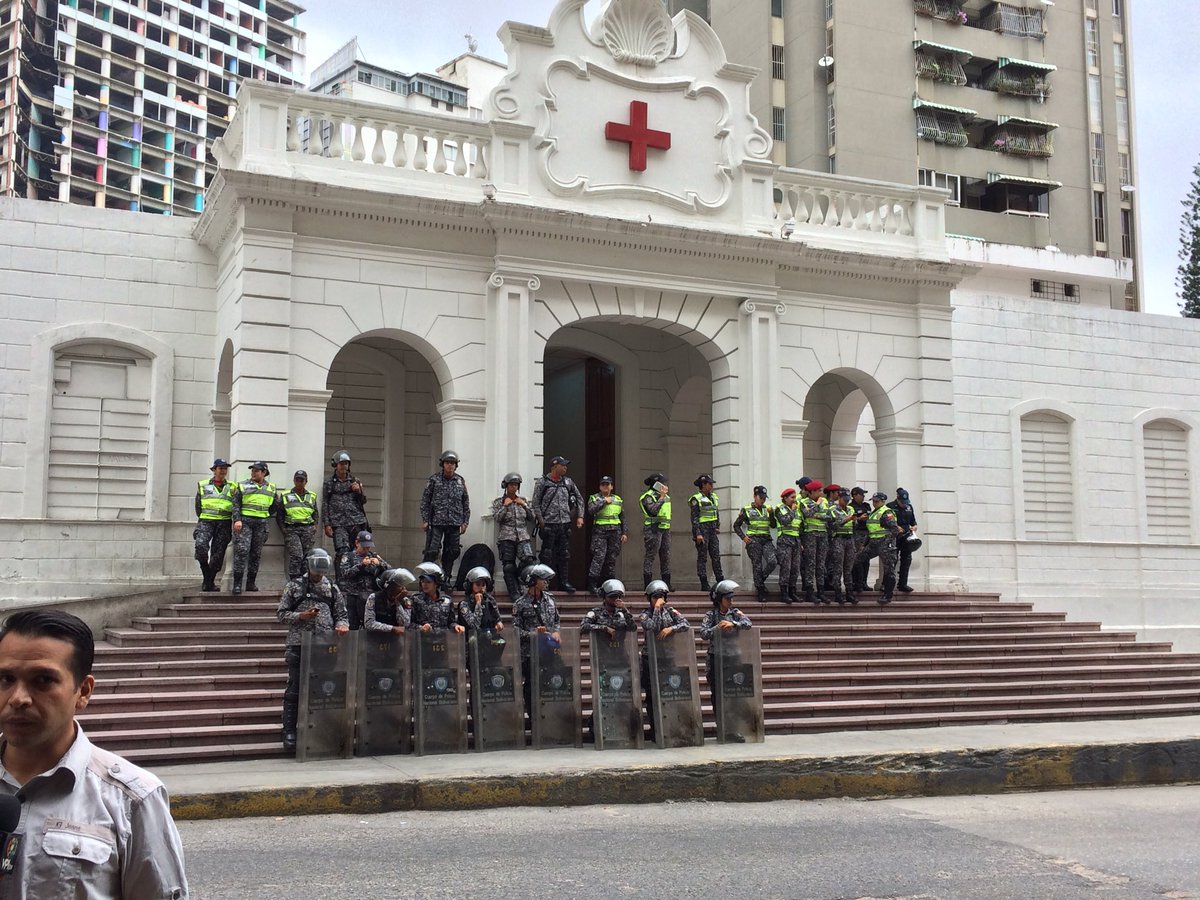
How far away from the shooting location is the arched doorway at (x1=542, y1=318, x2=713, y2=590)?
63.5 feet

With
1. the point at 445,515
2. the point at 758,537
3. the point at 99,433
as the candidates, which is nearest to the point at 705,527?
the point at 758,537

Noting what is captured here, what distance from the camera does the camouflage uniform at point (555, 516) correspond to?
14984 mm

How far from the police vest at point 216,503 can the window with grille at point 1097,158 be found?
1557 inches

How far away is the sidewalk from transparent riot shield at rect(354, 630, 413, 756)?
241mm

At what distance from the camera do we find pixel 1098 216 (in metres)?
45.1

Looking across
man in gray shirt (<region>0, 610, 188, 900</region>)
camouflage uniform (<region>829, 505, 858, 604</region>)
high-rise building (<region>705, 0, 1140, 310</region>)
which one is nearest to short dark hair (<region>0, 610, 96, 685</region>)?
man in gray shirt (<region>0, 610, 188, 900</region>)

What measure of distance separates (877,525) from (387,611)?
8.16 metres

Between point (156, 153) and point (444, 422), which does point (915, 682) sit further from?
point (156, 153)

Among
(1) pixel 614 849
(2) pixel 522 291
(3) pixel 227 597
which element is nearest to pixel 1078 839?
(1) pixel 614 849

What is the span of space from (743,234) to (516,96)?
3647mm

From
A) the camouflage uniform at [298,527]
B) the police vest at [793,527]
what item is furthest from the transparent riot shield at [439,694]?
the police vest at [793,527]

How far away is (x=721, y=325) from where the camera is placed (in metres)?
17.5

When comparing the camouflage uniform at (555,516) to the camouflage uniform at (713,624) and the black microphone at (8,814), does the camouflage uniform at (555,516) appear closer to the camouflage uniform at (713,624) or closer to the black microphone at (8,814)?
the camouflage uniform at (713,624)

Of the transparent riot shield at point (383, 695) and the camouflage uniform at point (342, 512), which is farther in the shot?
the camouflage uniform at point (342, 512)
